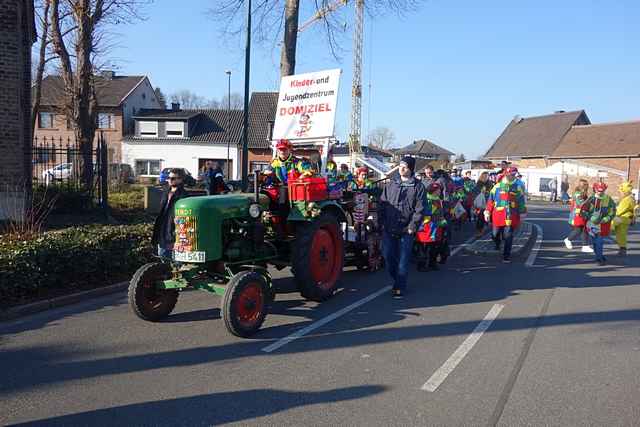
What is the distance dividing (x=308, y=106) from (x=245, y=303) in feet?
14.1

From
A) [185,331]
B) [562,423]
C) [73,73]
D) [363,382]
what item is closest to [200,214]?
[185,331]

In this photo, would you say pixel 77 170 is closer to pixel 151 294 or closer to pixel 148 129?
pixel 151 294

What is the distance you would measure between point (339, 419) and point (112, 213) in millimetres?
10282

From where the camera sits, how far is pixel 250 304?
5.52 metres

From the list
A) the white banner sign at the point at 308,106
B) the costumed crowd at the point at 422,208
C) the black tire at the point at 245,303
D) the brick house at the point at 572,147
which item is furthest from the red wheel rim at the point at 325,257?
the brick house at the point at 572,147

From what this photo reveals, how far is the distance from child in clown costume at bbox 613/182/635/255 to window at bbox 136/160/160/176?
115 ft

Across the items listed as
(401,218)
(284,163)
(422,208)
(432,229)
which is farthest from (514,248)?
(284,163)

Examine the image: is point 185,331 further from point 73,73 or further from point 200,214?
point 73,73

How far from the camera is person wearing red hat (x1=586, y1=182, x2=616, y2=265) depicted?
34.7 feet

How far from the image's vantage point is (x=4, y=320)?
6051mm

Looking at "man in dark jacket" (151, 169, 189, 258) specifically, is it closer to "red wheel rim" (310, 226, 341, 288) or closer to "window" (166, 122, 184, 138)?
"red wheel rim" (310, 226, 341, 288)

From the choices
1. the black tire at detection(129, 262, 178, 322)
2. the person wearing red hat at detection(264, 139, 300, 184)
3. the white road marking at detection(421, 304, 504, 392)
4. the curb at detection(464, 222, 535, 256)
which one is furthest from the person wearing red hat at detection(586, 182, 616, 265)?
the black tire at detection(129, 262, 178, 322)

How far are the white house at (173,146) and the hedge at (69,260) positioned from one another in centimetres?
3258

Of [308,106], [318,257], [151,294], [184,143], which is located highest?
[184,143]
